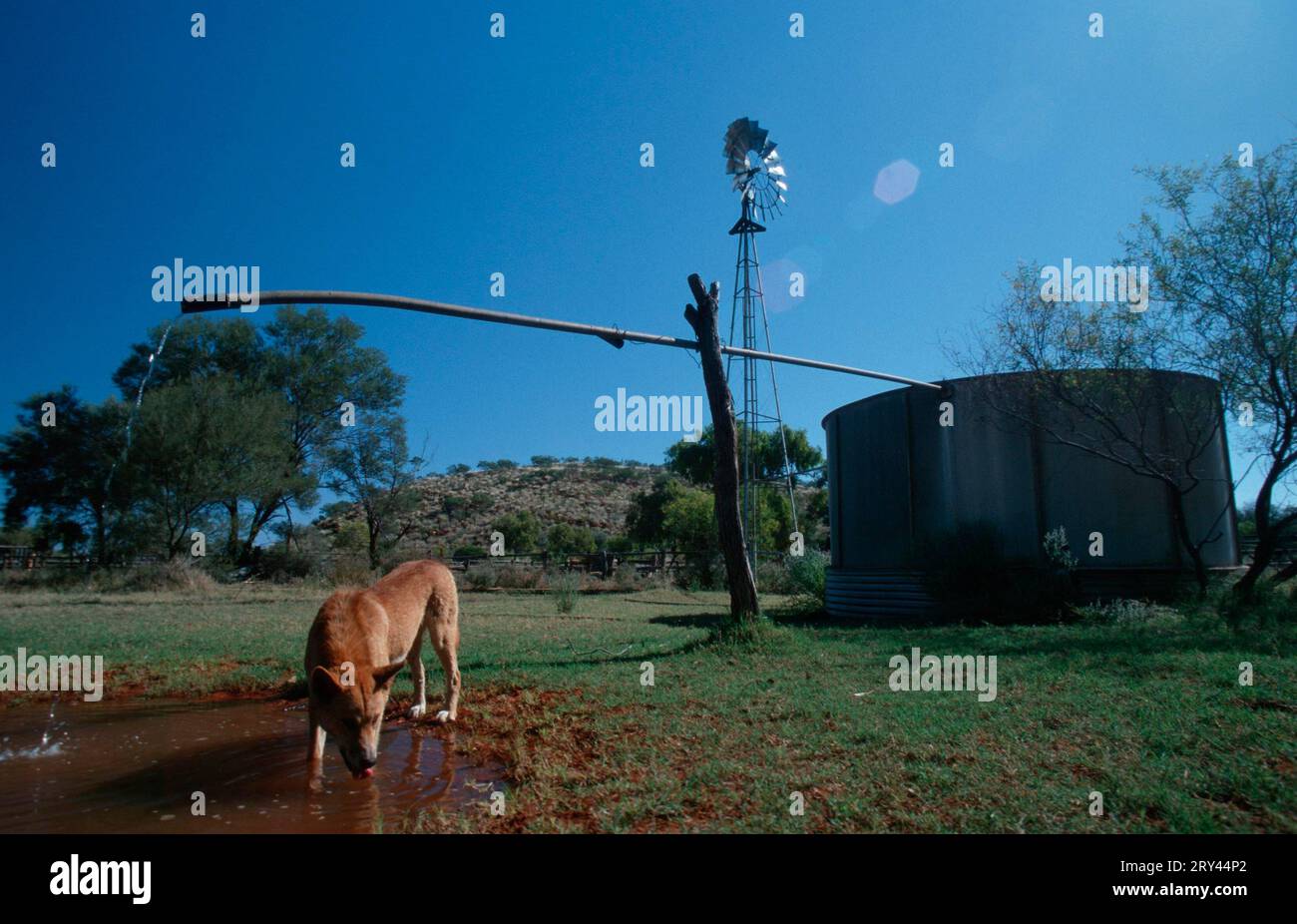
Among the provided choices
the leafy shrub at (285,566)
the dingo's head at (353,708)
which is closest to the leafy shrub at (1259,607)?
the dingo's head at (353,708)

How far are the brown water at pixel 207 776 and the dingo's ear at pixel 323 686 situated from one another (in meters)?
0.66

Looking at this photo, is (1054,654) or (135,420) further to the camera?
(135,420)

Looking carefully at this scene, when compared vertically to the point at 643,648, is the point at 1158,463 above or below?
above

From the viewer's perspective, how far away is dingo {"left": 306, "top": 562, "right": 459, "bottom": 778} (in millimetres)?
4480

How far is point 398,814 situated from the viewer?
4.19 metres

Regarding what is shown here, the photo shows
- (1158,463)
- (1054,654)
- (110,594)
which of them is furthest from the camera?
(110,594)

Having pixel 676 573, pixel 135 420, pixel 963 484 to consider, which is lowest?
pixel 676 573

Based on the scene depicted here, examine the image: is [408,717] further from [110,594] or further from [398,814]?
[110,594]

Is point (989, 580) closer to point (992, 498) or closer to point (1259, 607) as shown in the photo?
point (992, 498)

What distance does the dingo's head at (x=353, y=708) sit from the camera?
174 inches

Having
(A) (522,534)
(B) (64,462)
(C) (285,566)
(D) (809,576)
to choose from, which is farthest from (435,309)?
(A) (522,534)

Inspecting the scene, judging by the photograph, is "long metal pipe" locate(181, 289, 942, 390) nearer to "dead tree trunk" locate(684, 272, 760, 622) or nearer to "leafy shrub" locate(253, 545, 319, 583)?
"dead tree trunk" locate(684, 272, 760, 622)

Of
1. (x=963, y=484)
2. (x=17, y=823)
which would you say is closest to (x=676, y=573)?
(x=963, y=484)
